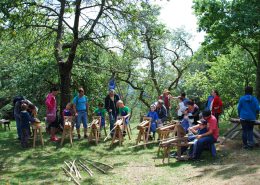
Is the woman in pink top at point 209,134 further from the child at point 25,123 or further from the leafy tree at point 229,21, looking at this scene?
the child at point 25,123

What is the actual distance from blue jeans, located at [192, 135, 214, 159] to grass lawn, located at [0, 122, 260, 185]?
25cm

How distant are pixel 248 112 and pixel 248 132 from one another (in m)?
0.63

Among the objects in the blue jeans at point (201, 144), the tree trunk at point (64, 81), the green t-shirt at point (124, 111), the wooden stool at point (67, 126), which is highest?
the tree trunk at point (64, 81)

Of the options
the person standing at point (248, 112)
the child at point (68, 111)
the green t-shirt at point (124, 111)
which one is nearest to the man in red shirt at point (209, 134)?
the person standing at point (248, 112)

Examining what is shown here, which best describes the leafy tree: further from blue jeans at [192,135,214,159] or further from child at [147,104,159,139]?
blue jeans at [192,135,214,159]

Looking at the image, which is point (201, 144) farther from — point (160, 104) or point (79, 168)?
point (160, 104)

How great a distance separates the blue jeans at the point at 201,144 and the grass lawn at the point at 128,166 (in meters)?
0.25

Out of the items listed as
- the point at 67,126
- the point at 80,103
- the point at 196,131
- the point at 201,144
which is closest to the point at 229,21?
the point at 196,131

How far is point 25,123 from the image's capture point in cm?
1150

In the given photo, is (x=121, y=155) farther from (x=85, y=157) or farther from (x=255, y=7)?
(x=255, y=7)

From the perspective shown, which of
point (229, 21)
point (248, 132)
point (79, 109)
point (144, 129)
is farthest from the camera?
point (229, 21)

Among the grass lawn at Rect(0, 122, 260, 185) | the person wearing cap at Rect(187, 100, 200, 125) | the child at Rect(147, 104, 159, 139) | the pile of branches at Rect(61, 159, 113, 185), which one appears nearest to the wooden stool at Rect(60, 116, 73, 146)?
the grass lawn at Rect(0, 122, 260, 185)

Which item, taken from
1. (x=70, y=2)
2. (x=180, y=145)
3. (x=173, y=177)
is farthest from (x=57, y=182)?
(x=70, y=2)

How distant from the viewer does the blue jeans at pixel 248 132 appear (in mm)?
9852
